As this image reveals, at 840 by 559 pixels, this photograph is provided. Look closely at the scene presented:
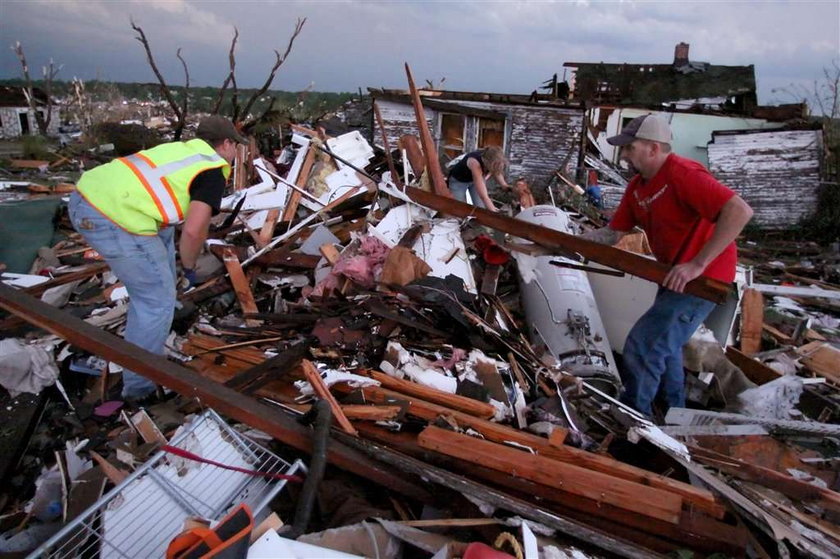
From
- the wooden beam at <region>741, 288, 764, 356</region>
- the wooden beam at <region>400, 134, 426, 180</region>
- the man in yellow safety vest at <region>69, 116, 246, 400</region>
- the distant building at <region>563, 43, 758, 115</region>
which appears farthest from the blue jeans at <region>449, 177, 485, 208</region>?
the distant building at <region>563, 43, 758, 115</region>

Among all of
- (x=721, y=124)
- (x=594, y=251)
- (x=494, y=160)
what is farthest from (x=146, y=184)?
(x=721, y=124)

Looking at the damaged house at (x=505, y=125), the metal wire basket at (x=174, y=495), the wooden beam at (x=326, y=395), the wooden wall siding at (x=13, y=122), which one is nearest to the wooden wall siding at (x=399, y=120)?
the damaged house at (x=505, y=125)

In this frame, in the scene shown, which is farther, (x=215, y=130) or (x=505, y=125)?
(x=505, y=125)

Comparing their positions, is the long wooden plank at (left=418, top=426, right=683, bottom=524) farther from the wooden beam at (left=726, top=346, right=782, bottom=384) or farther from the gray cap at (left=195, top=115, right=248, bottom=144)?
A: the wooden beam at (left=726, top=346, right=782, bottom=384)

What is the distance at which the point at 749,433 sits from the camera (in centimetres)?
292

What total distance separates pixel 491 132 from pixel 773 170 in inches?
295

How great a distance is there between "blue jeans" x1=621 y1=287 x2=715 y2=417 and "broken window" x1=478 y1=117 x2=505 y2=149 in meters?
11.0

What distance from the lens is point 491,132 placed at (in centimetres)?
1371

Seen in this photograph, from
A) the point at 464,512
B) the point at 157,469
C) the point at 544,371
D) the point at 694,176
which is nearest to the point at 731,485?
the point at 544,371

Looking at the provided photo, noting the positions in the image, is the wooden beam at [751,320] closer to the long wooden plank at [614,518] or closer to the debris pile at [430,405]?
the debris pile at [430,405]

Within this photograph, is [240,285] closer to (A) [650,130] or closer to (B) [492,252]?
(B) [492,252]

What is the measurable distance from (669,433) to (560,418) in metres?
0.77

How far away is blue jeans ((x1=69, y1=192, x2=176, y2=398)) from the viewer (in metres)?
2.79

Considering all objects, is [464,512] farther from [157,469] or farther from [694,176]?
[694,176]
